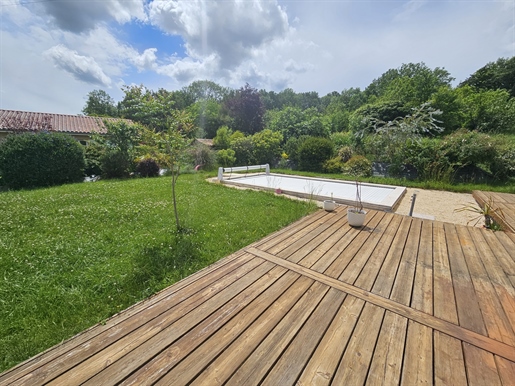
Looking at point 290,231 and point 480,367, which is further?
point 290,231

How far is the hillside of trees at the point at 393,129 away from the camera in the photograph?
6.90m

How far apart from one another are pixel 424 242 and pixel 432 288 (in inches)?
45.3

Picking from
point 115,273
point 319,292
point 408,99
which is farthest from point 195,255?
point 408,99

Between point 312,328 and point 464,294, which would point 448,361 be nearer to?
point 312,328

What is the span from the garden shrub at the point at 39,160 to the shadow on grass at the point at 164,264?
7188 millimetres

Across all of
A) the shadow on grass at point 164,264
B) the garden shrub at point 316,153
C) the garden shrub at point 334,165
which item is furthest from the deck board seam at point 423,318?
the garden shrub at point 316,153

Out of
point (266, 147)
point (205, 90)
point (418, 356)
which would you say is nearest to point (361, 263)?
point (418, 356)

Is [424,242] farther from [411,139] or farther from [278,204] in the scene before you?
[411,139]

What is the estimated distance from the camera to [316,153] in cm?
1072

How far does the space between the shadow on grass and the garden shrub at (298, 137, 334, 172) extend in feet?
29.8

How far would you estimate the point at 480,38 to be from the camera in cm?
561

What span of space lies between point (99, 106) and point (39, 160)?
36123 mm

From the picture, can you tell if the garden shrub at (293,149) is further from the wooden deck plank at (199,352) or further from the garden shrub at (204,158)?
the wooden deck plank at (199,352)

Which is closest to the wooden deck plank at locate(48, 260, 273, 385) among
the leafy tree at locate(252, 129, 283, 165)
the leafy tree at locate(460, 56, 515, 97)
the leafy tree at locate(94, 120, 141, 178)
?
the leafy tree at locate(94, 120, 141, 178)
